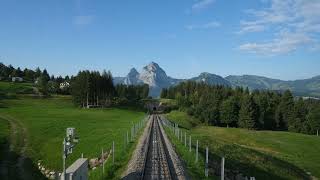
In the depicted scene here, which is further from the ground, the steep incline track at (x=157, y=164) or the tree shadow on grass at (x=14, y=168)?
the steep incline track at (x=157, y=164)

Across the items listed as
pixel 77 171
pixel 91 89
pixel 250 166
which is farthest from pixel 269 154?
pixel 91 89

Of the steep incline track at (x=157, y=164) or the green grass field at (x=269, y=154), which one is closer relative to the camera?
the steep incline track at (x=157, y=164)

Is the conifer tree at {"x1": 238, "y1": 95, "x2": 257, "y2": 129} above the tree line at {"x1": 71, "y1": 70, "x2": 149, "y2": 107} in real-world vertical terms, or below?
below

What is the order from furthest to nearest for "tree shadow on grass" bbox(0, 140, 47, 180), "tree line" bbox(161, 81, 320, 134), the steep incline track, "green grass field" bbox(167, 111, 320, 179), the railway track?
"tree line" bbox(161, 81, 320, 134)
"green grass field" bbox(167, 111, 320, 179)
"tree shadow on grass" bbox(0, 140, 47, 180)
the steep incline track
the railway track

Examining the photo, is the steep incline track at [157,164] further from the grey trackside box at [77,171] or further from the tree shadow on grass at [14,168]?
the tree shadow on grass at [14,168]

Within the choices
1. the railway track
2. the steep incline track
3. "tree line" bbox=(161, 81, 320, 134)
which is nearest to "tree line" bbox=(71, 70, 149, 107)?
"tree line" bbox=(161, 81, 320, 134)

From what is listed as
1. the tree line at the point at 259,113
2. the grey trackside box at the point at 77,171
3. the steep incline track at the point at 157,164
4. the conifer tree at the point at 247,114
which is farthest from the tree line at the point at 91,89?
the grey trackside box at the point at 77,171

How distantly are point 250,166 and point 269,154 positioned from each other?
24.0 m

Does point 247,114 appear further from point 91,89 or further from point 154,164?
point 154,164

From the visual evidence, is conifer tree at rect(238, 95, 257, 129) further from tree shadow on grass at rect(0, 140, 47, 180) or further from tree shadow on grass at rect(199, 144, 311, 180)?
tree shadow on grass at rect(0, 140, 47, 180)

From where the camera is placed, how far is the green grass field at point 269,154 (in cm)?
5647

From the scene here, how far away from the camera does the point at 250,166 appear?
187 ft

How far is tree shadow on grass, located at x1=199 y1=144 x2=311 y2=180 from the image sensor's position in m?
50.2

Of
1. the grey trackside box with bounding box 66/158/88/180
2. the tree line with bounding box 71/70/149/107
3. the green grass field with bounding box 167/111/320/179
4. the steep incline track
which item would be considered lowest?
the green grass field with bounding box 167/111/320/179
